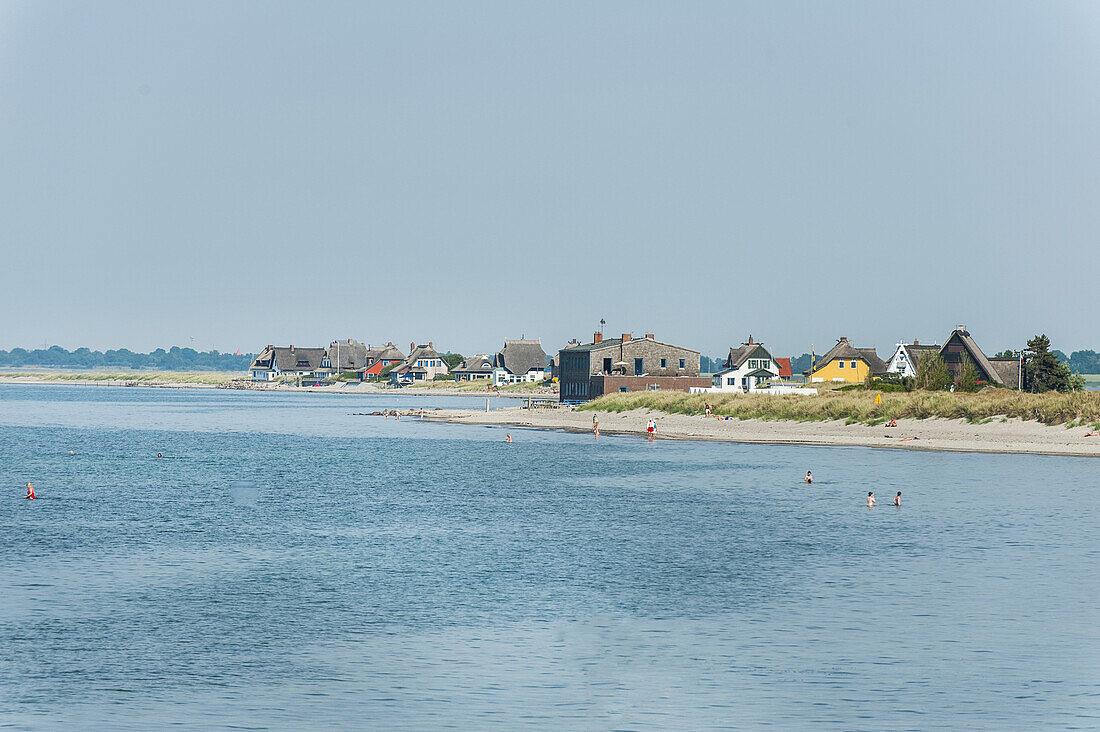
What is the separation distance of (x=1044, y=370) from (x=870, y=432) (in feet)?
109

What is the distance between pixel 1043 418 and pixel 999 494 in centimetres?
2734

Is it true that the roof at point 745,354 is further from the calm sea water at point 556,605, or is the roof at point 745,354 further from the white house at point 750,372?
the calm sea water at point 556,605

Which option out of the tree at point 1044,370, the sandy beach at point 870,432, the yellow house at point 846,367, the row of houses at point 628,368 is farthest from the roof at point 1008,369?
the sandy beach at point 870,432

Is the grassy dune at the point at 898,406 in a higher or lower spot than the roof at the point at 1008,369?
lower

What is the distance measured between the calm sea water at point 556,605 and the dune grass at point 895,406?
17706mm

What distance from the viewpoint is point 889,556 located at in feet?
111

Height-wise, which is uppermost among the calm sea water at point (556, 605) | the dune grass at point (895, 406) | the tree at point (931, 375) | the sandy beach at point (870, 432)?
the tree at point (931, 375)

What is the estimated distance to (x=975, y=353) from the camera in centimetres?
12644

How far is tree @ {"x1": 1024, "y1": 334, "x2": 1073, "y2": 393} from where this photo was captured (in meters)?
105

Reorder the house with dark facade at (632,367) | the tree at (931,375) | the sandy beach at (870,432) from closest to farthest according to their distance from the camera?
the sandy beach at (870,432) → the tree at (931,375) → the house with dark facade at (632,367)

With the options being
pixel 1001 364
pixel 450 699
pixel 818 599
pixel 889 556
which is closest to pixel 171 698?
pixel 450 699

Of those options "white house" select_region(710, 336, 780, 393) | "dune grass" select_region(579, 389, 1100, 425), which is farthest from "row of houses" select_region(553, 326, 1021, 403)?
"white house" select_region(710, 336, 780, 393)

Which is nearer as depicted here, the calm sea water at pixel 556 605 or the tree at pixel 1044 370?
the calm sea water at pixel 556 605

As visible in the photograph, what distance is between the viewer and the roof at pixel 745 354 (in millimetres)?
168375
